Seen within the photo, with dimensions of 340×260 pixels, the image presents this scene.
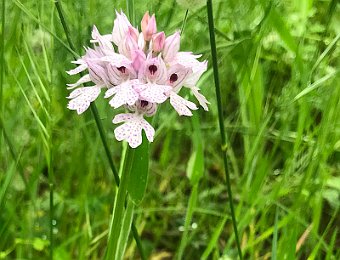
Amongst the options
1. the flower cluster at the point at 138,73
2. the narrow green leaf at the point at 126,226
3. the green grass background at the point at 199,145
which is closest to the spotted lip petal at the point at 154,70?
the flower cluster at the point at 138,73

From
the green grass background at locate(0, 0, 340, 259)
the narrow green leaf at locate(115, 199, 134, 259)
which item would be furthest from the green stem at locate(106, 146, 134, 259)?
the green grass background at locate(0, 0, 340, 259)

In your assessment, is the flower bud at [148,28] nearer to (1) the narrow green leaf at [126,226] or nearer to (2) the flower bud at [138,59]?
(2) the flower bud at [138,59]

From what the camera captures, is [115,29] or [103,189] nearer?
[115,29]

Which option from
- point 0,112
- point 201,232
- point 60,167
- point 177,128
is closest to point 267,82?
point 177,128

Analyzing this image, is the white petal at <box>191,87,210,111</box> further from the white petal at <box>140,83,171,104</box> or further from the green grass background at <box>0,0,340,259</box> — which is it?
the green grass background at <box>0,0,340,259</box>

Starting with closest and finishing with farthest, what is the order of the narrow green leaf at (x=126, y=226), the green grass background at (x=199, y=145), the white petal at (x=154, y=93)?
the white petal at (x=154, y=93), the narrow green leaf at (x=126, y=226), the green grass background at (x=199, y=145)

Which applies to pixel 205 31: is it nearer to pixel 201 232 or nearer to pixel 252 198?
pixel 252 198
